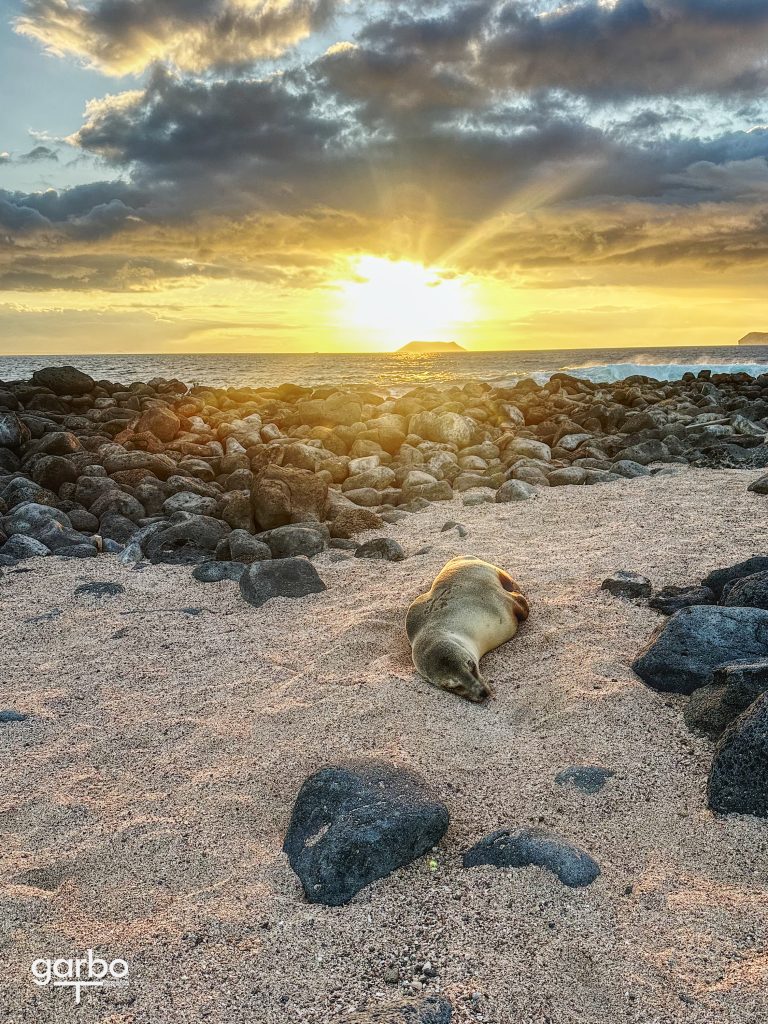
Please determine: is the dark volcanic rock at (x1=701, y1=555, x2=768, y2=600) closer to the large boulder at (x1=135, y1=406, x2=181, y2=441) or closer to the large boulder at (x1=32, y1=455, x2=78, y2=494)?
the large boulder at (x1=32, y1=455, x2=78, y2=494)

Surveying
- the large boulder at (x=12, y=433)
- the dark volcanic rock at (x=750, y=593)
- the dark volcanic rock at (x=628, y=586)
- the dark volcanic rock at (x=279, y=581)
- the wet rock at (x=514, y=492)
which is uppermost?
the large boulder at (x=12, y=433)

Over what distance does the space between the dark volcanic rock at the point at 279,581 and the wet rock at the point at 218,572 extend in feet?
1.04

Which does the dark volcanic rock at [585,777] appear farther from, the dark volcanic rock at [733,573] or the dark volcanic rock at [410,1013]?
the dark volcanic rock at [733,573]

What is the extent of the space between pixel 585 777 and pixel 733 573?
225cm

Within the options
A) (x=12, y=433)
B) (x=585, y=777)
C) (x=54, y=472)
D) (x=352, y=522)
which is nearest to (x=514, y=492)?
(x=352, y=522)

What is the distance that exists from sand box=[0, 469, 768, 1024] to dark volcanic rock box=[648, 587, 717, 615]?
214 mm

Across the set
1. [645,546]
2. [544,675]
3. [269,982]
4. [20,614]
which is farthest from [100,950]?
[645,546]

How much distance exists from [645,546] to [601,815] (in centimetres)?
349

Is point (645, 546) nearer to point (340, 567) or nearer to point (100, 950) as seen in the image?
point (340, 567)

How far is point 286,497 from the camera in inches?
302

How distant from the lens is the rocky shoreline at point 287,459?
736 centimetres

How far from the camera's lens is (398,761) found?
3211mm

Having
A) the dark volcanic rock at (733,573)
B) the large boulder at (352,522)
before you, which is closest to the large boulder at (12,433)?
the large boulder at (352,522)

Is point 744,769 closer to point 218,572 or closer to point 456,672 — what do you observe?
point 456,672
